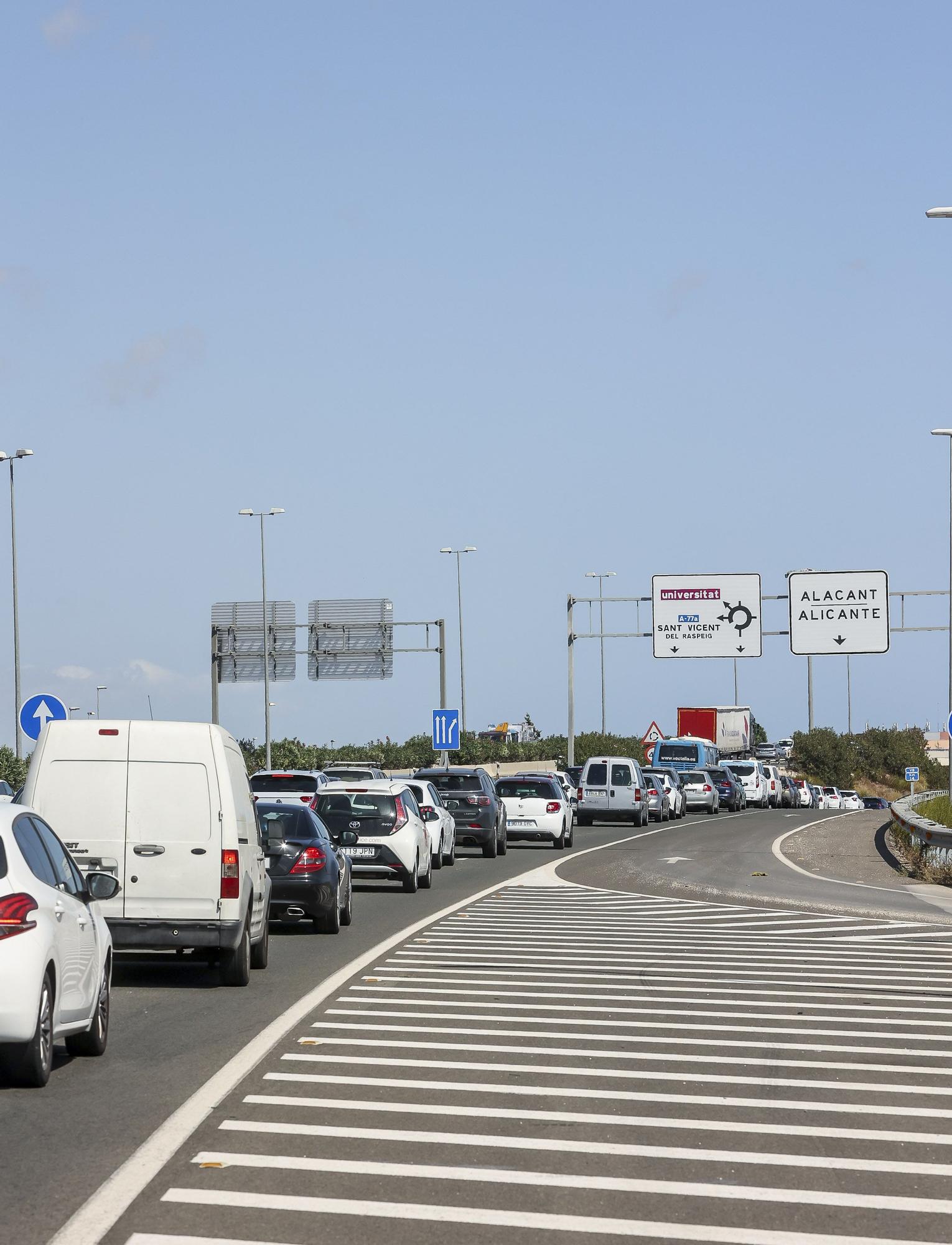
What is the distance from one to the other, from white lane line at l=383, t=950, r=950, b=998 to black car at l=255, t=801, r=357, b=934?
2027mm

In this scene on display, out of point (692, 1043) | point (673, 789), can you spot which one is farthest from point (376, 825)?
point (673, 789)

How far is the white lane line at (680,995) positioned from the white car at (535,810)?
945 inches

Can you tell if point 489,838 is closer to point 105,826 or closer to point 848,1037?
point 105,826

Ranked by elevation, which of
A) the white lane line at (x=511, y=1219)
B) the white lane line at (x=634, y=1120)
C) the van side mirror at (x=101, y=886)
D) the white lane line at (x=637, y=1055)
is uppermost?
the van side mirror at (x=101, y=886)

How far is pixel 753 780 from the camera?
7369 centimetres

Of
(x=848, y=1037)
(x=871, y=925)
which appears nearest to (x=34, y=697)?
(x=871, y=925)

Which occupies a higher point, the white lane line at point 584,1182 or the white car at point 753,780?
the white lane line at point 584,1182

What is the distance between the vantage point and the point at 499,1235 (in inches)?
249

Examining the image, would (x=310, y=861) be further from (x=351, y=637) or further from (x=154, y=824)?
(x=351, y=637)

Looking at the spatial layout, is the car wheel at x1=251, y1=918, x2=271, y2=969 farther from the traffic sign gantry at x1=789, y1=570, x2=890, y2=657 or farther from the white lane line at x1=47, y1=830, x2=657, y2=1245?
the traffic sign gantry at x1=789, y1=570, x2=890, y2=657

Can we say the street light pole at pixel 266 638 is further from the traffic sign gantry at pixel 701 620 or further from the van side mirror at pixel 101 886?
the van side mirror at pixel 101 886

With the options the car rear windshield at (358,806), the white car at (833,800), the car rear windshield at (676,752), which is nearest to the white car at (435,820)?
the car rear windshield at (358,806)

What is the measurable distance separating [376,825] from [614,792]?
27.2m

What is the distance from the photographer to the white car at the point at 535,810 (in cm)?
3891
